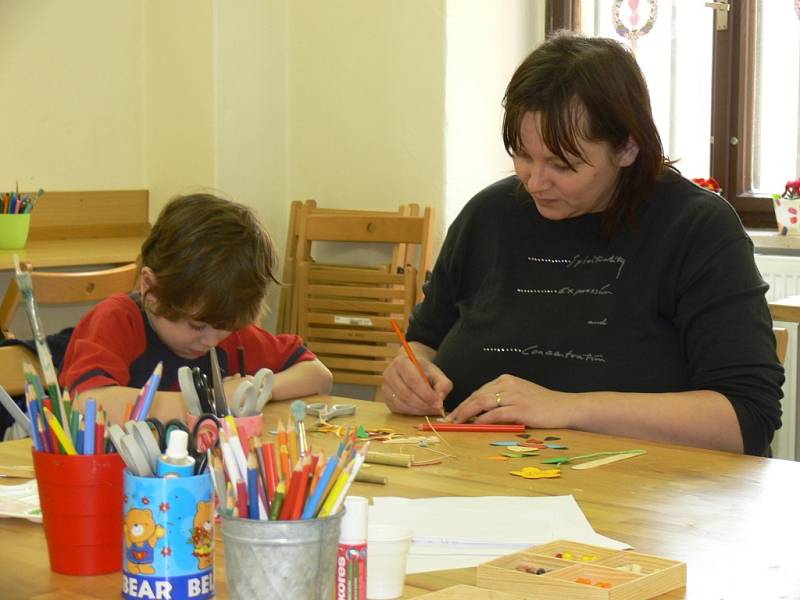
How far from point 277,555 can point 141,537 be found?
5.6 inches

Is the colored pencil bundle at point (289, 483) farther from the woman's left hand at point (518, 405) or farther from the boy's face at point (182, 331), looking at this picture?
the boy's face at point (182, 331)

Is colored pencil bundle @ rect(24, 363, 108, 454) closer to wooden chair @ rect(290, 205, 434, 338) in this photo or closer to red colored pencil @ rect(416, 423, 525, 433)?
red colored pencil @ rect(416, 423, 525, 433)

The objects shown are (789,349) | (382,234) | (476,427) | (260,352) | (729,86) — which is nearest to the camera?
(476,427)

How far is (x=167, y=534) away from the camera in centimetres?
90

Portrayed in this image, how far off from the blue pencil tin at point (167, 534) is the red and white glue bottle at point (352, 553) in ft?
0.36

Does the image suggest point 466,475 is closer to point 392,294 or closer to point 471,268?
point 471,268

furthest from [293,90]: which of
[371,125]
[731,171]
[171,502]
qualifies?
[171,502]

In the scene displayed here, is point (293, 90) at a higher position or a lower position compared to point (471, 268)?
higher

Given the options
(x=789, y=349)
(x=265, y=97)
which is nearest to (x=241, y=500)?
(x=789, y=349)

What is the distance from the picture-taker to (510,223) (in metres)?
1.91

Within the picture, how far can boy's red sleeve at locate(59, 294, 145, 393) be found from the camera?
1.73m

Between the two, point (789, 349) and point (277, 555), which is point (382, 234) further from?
point (277, 555)

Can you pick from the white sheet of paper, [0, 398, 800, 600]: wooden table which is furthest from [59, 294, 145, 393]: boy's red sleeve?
the white sheet of paper

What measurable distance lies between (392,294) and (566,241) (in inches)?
72.2
